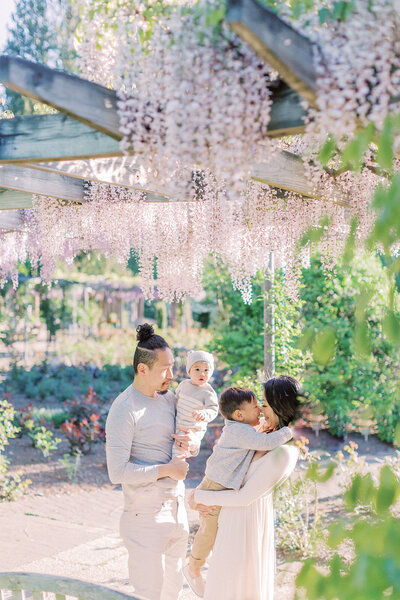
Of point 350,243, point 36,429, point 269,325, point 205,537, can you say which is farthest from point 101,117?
point 36,429

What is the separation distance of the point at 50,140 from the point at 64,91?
1.29 feet

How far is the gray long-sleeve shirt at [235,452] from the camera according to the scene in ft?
7.85

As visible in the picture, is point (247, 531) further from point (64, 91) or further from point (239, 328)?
point (239, 328)

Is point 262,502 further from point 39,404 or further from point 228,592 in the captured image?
point 39,404

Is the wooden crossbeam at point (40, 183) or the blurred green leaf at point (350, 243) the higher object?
the wooden crossbeam at point (40, 183)

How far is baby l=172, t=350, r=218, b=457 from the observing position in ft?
9.14

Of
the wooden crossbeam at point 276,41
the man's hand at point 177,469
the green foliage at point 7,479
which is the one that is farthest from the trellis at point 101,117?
the green foliage at point 7,479

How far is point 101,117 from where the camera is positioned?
1573 mm

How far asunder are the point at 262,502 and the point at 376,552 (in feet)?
5.55

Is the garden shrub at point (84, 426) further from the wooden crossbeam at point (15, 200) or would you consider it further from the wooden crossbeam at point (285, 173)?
the wooden crossbeam at point (285, 173)

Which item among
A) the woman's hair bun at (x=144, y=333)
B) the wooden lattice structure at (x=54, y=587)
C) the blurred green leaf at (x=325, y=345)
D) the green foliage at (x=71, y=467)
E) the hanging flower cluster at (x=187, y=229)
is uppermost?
the hanging flower cluster at (x=187, y=229)

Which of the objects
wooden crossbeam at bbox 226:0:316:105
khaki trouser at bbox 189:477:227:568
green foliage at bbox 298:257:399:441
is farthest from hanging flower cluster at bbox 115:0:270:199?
green foliage at bbox 298:257:399:441

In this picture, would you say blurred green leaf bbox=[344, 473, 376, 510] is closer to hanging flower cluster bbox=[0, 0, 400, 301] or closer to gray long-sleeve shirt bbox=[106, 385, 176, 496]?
hanging flower cluster bbox=[0, 0, 400, 301]

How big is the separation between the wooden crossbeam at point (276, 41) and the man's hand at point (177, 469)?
1.72 m
